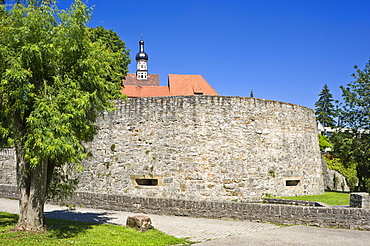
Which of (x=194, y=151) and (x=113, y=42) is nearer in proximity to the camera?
(x=194, y=151)

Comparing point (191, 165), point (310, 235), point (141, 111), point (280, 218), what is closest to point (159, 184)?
point (191, 165)

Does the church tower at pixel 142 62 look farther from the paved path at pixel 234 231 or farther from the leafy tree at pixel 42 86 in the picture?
the leafy tree at pixel 42 86

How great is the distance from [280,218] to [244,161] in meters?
4.71

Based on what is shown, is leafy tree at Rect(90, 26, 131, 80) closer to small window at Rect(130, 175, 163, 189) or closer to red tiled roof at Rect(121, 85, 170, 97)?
small window at Rect(130, 175, 163, 189)

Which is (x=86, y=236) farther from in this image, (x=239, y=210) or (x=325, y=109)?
(x=325, y=109)

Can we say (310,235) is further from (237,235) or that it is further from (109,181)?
(109,181)

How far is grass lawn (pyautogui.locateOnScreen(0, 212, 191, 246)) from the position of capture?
7980 mm

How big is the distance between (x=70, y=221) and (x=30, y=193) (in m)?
2.55

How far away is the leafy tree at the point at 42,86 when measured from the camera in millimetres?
8156

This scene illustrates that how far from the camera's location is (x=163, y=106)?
1588 centimetres

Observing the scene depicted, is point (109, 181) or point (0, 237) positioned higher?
point (109, 181)

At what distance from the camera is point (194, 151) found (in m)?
15.3

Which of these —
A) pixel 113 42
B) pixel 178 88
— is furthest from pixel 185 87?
pixel 113 42

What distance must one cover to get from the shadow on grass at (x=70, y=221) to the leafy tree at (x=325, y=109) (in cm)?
4871
